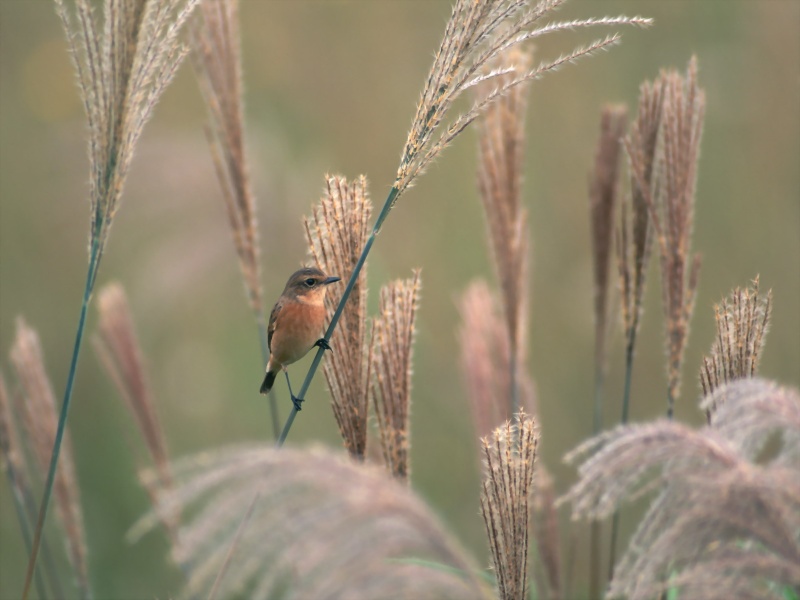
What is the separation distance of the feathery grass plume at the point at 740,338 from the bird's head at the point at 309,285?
0.67 m

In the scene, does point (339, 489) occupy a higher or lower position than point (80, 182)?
lower

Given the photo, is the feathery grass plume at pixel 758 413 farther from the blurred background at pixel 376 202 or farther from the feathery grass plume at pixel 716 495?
the blurred background at pixel 376 202

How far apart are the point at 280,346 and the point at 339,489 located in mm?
1260

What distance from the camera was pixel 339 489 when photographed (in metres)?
0.91

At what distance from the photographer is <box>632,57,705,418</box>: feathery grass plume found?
1836mm

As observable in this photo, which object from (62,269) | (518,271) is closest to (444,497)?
(518,271)

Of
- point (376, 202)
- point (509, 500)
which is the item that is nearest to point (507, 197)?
point (509, 500)

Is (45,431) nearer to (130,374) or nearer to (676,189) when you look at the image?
(130,374)

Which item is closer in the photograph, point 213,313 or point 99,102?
point 99,102

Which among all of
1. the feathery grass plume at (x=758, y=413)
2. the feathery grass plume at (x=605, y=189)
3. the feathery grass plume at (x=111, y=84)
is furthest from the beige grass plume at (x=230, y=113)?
the feathery grass plume at (x=758, y=413)

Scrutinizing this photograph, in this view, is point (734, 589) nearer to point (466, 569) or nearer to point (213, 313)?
point (466, 569)

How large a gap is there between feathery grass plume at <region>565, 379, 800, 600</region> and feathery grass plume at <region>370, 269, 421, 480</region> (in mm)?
678

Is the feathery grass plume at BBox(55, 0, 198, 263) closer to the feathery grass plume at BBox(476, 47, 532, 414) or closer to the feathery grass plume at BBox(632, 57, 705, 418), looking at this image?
the feathery grass plume at BBox(476, 47, 532, 414)

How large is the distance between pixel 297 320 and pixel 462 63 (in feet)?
2.68
